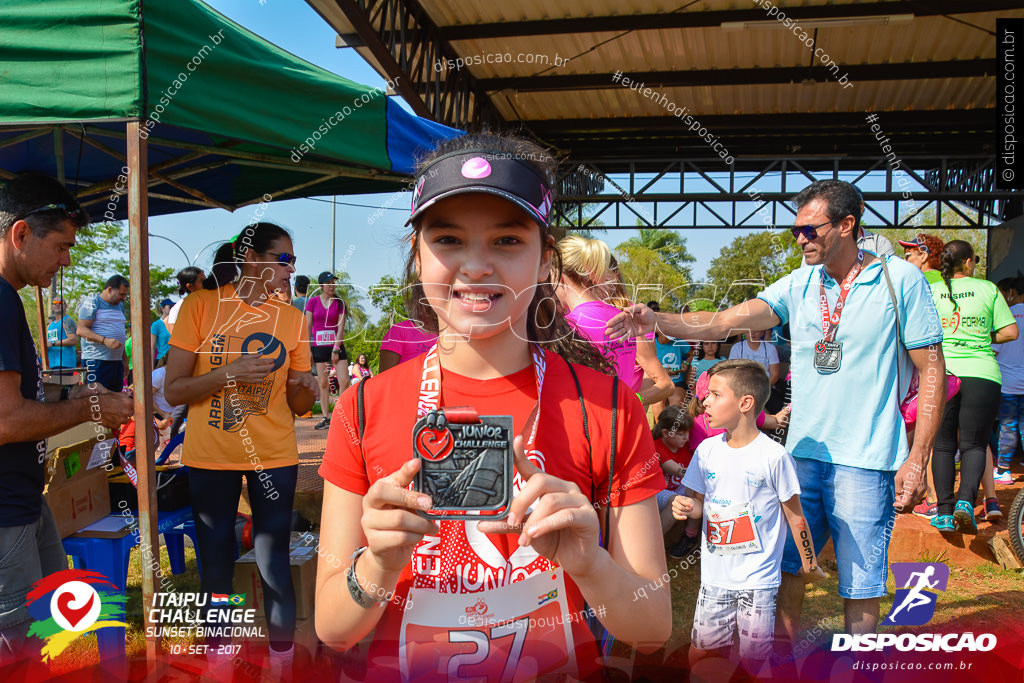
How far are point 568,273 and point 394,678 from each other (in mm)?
1905

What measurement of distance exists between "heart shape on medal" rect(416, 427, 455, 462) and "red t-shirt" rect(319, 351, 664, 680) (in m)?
0.16

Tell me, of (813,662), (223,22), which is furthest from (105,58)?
(813,662)

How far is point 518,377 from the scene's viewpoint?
47.9 inches

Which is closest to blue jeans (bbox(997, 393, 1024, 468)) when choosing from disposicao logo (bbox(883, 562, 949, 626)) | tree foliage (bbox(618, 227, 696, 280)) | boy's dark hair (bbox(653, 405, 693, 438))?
disposicao logo (bbox(883, 562, 949, 626))

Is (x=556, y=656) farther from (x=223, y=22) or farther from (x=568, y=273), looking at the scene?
(x=223, y=22)

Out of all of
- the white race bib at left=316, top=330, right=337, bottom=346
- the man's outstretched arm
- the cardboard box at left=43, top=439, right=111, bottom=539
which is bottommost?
the cardboard box at left=43, top=439, right=111, bottom=539

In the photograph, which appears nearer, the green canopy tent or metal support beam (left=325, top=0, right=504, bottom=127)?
the green canopy tent

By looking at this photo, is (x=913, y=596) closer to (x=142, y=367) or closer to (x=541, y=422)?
(x=541, y=422)

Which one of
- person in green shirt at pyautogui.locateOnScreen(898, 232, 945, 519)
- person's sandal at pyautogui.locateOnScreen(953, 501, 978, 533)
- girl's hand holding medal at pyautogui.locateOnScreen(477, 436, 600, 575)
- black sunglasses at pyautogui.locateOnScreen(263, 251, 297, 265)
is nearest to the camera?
girl's hand holding medal at pyautogui.locateOnScreen(477, 436, 600, 575)

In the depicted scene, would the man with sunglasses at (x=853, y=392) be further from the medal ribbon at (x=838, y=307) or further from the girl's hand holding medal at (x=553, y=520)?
the girl's hand holding medal at (x=553, y=520)

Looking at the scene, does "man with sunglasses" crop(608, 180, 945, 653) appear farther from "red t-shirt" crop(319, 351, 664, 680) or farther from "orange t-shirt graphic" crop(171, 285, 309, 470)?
"orange t-shirt graphic" crop(171, 285, 309, 470)

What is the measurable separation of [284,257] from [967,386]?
448cm

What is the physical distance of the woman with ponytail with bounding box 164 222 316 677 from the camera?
2771 millimetres

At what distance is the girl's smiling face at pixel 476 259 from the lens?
1.11 metres
